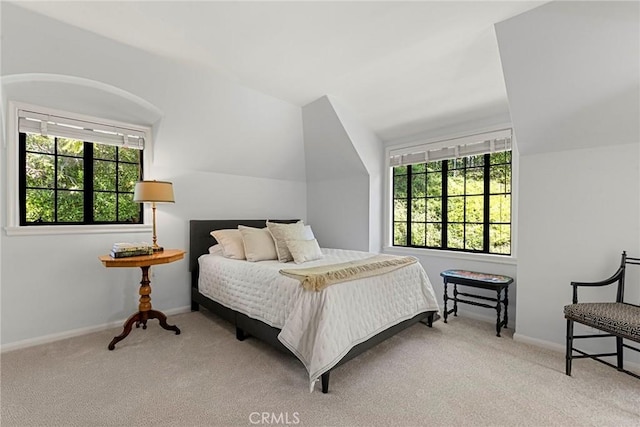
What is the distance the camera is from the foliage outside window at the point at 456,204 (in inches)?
132

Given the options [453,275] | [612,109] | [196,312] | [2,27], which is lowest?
[196,312]

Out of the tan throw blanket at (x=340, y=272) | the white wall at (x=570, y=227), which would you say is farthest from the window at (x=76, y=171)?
the white wall at (x=570, y=227)

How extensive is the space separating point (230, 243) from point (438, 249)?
2600 millimetres

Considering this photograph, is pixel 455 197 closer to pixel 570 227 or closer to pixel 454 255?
pixel 454 255

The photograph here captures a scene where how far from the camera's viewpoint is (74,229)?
2.82 metres

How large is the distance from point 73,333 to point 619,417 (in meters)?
4.17

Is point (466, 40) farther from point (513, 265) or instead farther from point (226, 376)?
point (226, 376)

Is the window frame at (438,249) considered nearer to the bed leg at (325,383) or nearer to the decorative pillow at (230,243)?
the decorative pillow at (230,243)

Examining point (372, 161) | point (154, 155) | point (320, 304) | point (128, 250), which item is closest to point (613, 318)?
point (320, 304)

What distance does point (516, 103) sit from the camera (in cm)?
241

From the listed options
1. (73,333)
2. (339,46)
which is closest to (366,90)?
(339,46)

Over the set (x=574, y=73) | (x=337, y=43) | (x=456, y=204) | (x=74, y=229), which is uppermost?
(x=337, y=43)

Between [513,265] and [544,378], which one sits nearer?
[544,378]

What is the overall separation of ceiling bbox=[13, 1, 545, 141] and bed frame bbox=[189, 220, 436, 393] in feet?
5.70
